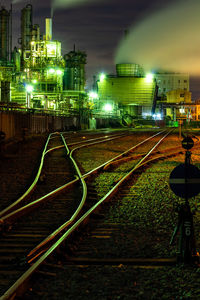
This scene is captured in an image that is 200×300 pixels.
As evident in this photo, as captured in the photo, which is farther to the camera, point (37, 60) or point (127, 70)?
point (127, 70)

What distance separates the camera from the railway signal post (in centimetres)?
458

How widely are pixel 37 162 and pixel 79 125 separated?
3070 centimetres

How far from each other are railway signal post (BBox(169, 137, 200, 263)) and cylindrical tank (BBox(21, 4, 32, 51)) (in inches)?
2317

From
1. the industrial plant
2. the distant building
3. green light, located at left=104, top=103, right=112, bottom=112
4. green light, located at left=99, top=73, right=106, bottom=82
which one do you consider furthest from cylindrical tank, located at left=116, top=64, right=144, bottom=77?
the distant building

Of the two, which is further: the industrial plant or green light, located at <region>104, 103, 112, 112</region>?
green light, located at <region>104, 103, 112, 112</region>

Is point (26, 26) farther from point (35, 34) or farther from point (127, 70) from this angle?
point (127, 70)

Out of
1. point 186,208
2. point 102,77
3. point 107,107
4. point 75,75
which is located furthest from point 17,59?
point 186,208

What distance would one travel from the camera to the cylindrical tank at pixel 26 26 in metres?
59.3

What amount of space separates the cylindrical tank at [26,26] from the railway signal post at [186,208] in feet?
193

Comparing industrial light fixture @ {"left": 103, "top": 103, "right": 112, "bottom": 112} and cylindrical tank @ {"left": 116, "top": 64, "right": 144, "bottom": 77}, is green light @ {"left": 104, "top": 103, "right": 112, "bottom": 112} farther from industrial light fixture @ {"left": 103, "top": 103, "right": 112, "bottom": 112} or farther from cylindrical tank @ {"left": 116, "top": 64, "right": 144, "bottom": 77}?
cylindrical tank @ {"left": 116, "top": 64, "right": 144, "bottom": 77}

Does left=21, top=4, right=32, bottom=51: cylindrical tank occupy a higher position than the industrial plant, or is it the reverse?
left=21, top=4, right=32, bottom=51: cylindrical tank

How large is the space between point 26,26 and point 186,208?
2364 inches

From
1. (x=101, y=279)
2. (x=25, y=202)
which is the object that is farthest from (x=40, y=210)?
(x=101, y=279)

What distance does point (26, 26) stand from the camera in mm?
60438
